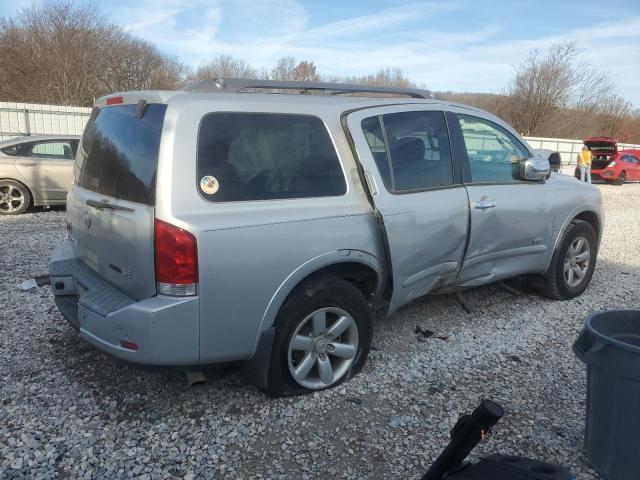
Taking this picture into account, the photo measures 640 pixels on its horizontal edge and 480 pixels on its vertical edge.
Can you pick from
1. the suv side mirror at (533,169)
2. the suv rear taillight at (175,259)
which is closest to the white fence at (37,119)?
the suv side mirror at (533,169)

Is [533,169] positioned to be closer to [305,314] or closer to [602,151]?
[305,314]

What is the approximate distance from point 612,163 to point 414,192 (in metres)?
21.1

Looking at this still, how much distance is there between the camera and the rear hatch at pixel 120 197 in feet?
9.04

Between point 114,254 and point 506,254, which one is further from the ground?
point 114,254

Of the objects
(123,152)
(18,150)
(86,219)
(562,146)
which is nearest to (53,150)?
(18,150)

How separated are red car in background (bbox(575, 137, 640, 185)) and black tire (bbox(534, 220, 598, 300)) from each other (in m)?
18.5

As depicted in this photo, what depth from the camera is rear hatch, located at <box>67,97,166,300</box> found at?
2754 millimetres

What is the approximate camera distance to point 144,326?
2.66 metres

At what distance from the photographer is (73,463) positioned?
8.66 feet

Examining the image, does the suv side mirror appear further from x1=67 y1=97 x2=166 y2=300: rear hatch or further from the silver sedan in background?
the silver sedan in background

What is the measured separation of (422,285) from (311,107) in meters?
1.55

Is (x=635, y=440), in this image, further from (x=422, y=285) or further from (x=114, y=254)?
(x=114, y=254)

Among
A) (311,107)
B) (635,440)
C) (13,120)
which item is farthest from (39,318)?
(13,120)

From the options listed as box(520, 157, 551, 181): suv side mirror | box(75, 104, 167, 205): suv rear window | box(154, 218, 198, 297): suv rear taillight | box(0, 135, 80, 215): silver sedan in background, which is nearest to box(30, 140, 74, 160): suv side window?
box(0, 135, 80, 215): silver sedan in background
